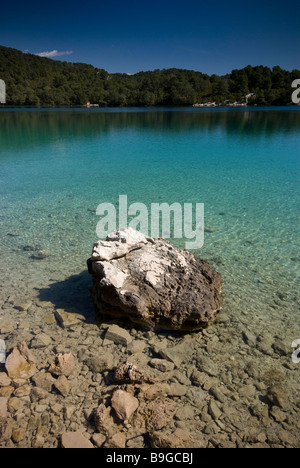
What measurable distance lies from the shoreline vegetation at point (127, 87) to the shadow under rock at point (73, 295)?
4001 inches

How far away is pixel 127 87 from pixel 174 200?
136 metres

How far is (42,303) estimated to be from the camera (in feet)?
17.7

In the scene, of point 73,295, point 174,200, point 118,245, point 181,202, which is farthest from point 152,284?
point 174,200

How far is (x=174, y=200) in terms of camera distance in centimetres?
1116

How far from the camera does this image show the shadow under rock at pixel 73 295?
5.25 meters

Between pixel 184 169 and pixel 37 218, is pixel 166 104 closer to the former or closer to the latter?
pixel 184 169

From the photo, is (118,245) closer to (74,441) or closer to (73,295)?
(73,295)

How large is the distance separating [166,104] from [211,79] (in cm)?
3757

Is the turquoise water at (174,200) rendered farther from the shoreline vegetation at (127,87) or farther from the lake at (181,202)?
the shoreline vegetation at (127,87)

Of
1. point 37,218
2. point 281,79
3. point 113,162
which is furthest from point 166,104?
A: point 37,218

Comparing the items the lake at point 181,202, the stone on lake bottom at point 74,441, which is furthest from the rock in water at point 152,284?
the stone on lake bottom at point 74,441

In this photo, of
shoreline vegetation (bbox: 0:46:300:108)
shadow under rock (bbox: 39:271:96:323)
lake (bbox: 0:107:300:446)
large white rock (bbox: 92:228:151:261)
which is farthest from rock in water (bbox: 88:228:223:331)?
shoreline vegetation (bbox: 0:46:300:108)

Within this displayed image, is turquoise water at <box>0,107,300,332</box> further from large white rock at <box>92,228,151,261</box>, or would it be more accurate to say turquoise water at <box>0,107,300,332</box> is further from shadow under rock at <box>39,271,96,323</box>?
large white rock at <box>92,228,151,261</box>

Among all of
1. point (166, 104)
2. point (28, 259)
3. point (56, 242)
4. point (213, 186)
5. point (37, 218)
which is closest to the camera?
point (28, 259)
